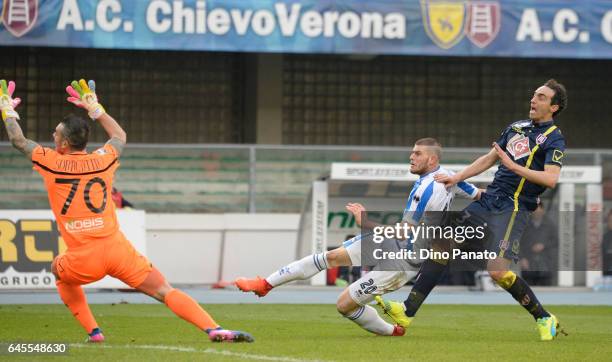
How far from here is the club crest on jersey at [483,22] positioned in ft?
70.0

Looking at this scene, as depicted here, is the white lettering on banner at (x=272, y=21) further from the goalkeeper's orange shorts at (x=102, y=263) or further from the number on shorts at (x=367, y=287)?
the goalkeeper's orange shorts at (x=102, y=263)

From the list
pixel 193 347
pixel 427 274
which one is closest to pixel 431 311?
pixel 427 274

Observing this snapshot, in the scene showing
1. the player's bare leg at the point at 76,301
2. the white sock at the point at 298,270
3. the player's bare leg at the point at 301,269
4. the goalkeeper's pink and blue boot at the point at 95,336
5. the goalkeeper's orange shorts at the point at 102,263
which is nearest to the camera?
the goalkeeper's orange shorts at the point at 102,263

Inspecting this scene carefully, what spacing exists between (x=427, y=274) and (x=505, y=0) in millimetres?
11318

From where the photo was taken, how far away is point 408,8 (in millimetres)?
21359

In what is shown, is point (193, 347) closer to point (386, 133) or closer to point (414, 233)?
point (414, 233)

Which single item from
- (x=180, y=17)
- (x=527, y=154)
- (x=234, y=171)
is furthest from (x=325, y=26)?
(x=527, y=154)

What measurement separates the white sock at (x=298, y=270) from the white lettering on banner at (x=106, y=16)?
10848mm

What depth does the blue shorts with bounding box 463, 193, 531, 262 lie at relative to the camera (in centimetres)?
1064

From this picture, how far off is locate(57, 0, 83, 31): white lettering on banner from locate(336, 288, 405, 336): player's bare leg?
10982mm

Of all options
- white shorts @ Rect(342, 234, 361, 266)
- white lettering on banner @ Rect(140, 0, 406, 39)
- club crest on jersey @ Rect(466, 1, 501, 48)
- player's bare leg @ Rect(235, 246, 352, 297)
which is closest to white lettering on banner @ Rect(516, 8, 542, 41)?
club crest on jersey @ Rect(466, 1, 501, 48)

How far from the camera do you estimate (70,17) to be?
2061 cm

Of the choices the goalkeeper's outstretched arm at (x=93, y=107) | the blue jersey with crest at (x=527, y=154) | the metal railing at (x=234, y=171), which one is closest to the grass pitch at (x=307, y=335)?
the blue jersey with crest at (x=527, y=154)

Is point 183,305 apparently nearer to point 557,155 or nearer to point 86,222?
point 86,222
